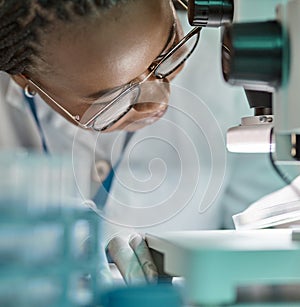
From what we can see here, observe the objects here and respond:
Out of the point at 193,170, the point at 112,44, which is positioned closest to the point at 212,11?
the point at 112,44

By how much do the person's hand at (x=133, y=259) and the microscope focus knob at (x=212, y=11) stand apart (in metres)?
0.24

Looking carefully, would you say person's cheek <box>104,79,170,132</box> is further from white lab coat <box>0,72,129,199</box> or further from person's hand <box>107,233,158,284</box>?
white lab coat <box>0,72,129,199</box>

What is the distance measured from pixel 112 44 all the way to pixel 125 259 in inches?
10.1

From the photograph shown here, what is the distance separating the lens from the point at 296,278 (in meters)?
0.40

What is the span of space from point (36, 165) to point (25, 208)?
1.2 inches

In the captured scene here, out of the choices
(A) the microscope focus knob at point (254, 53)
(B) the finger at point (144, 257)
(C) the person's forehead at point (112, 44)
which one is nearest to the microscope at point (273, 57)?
(A) the microscope focus knob at point (254, 53)

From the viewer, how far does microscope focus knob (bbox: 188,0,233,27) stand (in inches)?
19.3

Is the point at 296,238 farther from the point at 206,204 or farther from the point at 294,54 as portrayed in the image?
the point at 206,204

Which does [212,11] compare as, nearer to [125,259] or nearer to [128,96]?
[128,96]

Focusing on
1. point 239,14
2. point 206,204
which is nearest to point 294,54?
point 239,14

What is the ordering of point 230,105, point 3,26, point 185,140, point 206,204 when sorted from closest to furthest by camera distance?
1. point 3,26
2. point 206,204
3. point 185,140
4. point 230,105

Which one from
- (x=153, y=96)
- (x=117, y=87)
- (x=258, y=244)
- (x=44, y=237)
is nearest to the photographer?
(x=44, y=237)

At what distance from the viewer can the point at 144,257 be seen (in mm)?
585

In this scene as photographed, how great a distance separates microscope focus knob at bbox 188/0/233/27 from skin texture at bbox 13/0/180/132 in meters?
0.03
